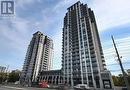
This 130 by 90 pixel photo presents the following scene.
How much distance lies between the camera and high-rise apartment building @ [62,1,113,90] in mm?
76125

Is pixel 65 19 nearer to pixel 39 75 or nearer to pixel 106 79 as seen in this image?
pixel 39 75

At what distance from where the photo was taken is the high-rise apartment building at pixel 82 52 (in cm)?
7612

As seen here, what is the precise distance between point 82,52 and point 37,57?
2277 inches

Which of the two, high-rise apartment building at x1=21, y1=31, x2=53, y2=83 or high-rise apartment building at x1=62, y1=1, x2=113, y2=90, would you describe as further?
high-rise apartment building at x1=21, y1=31, x2=53, y2=83

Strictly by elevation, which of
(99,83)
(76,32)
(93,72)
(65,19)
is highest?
(65,19)

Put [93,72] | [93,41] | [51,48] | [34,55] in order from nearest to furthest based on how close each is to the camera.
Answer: [93,72] < [93,41] < [34,55] < [51,48]

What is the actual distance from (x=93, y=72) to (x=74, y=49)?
25.0 m

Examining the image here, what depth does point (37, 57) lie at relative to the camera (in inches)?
5133

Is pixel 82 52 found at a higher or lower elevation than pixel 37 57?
lower

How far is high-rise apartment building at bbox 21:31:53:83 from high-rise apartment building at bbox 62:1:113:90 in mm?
38666

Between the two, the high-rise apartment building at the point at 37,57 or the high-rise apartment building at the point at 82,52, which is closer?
the high-rise apartment building at the point at 82,52

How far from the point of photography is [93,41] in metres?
86.5

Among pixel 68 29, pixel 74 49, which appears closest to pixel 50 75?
pixel 74 49

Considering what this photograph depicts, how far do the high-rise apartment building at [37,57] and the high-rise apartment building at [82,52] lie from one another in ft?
127
